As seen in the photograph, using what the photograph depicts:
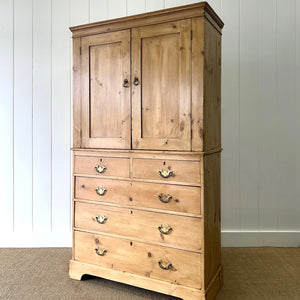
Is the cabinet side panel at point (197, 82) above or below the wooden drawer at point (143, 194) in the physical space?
above

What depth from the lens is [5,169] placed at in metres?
3.09

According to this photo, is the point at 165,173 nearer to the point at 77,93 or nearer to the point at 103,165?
the point at 103,165

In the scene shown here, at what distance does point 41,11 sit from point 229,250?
272 cm

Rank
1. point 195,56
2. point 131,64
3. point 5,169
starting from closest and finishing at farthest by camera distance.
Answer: point 195,56 → point 131,64 → point 5,169

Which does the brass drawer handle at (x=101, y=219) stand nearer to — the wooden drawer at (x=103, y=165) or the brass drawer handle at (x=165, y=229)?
the wooden drawer at (x=103, y=165)

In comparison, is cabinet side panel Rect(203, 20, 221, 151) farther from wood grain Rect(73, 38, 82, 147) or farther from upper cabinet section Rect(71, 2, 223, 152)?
wood grain Rect(73, 38, 82, 147)

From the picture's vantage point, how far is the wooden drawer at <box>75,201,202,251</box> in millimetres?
2023

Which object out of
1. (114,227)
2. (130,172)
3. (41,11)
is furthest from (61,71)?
(114,227)

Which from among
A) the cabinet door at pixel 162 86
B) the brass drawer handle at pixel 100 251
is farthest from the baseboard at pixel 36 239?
the cabinet door at pixel 162 86

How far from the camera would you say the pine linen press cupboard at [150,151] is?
202 centimetres

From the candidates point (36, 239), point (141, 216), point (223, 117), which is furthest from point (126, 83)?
point (36, 239)

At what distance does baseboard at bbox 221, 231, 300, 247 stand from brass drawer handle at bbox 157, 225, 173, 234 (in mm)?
1080

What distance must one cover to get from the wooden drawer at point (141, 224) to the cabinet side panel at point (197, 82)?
0.48 meters

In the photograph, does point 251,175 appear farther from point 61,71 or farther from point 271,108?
point 61,71
